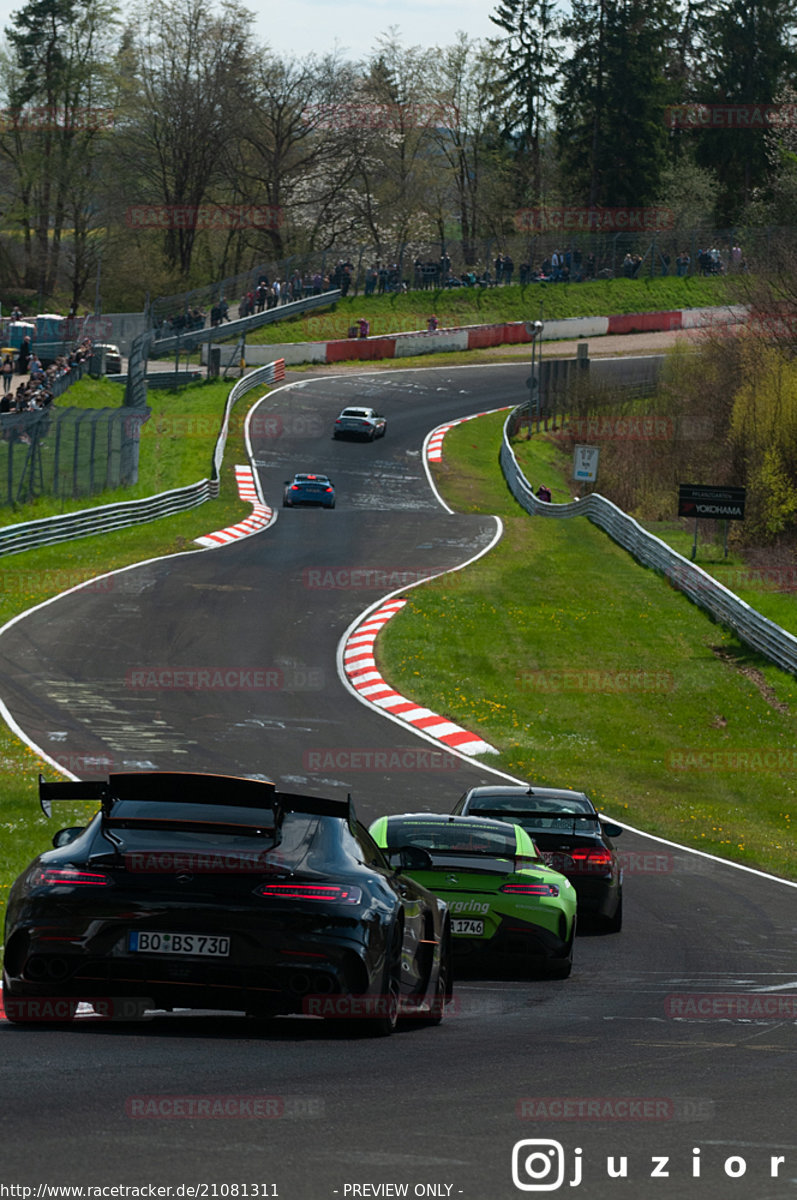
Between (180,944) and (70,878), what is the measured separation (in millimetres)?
659

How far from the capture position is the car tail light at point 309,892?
723cm

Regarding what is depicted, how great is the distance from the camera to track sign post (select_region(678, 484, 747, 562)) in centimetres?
4159

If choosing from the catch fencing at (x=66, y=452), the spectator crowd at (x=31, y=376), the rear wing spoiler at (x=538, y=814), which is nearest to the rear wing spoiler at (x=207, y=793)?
the rear wing spoiler at (x=538, y=814)

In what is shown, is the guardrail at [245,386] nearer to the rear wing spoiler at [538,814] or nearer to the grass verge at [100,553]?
the grass verge at [100,553]

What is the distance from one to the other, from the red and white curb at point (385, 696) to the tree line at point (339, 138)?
51.2 metres

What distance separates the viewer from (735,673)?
107ft

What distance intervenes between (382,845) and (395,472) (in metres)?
45.8

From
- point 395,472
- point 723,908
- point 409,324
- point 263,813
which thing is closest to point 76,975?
point 263,813

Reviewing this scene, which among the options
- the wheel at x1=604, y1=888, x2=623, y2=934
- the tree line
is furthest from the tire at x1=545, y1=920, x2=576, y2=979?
the tree line

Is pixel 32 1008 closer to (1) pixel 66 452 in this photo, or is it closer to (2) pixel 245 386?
(1) pixel 66 452

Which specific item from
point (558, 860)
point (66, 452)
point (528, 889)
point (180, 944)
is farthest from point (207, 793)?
point (66, 452)

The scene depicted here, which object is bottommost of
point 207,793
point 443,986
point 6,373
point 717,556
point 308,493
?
point 717,556

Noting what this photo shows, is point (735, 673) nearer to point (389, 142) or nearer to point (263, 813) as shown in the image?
point (263, 813)

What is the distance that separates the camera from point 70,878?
7.36m
